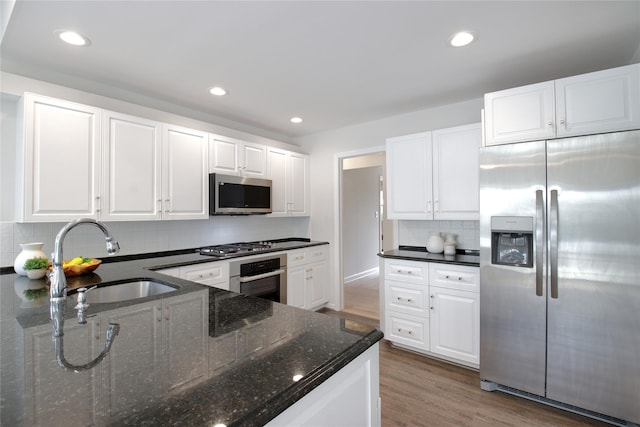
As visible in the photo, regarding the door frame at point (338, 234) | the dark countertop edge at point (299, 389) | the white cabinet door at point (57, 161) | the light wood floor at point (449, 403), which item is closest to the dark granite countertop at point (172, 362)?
the dark countertop edge at point (299, 389)

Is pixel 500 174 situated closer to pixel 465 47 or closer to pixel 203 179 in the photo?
pixel 465 47

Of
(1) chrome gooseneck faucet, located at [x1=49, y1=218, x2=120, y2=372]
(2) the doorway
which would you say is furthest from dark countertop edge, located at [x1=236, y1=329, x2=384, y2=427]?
(2) the doorway

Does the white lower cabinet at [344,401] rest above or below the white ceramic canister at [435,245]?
below

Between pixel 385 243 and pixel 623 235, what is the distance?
15.8ft

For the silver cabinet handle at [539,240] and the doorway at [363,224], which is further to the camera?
the doorway at [363,224]

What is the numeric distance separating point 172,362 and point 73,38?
230cm

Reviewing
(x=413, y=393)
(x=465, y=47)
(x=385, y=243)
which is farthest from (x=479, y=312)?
(x=385, y=243)

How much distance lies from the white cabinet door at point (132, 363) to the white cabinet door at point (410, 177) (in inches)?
102

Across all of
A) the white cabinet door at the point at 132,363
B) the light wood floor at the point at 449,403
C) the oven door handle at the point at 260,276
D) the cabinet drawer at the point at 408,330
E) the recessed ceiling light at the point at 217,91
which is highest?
the recessed ceiling light at the point at 217,91

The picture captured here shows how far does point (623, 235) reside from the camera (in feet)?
6.14

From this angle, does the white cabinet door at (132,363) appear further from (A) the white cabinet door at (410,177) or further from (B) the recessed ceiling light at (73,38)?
(A) the white cabinet door at (410,177)

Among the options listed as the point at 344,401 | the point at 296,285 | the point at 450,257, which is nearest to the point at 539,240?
the point at 450,257

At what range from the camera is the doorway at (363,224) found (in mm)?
5713

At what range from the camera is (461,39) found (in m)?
2.04
